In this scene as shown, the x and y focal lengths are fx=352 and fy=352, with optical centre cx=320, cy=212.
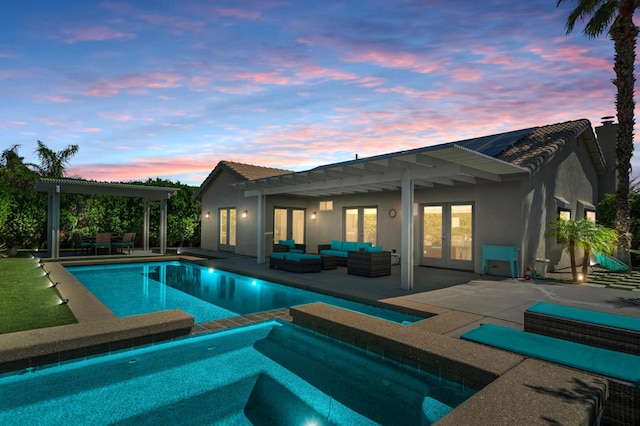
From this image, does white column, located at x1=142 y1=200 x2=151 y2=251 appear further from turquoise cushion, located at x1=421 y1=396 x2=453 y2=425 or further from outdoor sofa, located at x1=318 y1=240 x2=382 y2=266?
turquoise cushion, located at x1=421 y1=396 x2=453 y2=425

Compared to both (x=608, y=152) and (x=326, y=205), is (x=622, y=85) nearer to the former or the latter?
(x=608, y=152)

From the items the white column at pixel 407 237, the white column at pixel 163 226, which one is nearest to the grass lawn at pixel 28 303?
the white column at pixel 163 226

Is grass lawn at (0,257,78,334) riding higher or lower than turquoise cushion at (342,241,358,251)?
lower

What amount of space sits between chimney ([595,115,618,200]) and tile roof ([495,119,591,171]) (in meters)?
4.49

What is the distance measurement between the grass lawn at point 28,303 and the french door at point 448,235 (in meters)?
10.4

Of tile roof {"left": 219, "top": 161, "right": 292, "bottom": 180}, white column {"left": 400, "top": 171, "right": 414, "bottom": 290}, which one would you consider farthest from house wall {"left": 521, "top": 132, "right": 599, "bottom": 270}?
tile roof {"left": 219, "top": 161, "right": 292, "bottom": 180}

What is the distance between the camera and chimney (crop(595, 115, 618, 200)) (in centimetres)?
1656

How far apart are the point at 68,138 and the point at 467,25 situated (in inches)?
989

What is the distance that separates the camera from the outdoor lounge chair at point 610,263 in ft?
38.0

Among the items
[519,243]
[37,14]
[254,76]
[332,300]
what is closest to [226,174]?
[254,76]

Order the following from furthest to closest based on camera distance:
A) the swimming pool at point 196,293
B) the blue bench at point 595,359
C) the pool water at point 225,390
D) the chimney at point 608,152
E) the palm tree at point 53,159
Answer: the palm tree at point 53,159 < the chimney at point 608,152 < the swimming pool at point 196,293 < the pool water at point 225,390 < the blue bench at point 595,359

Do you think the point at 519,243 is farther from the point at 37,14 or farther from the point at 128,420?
the point at 37,14

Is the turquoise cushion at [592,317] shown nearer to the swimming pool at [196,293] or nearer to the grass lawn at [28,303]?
the swimming pool at [196,293]

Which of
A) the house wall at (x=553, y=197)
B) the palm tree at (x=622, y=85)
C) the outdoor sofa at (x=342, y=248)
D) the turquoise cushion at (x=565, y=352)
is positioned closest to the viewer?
the turquoise cushion at (x=565, y=352)
